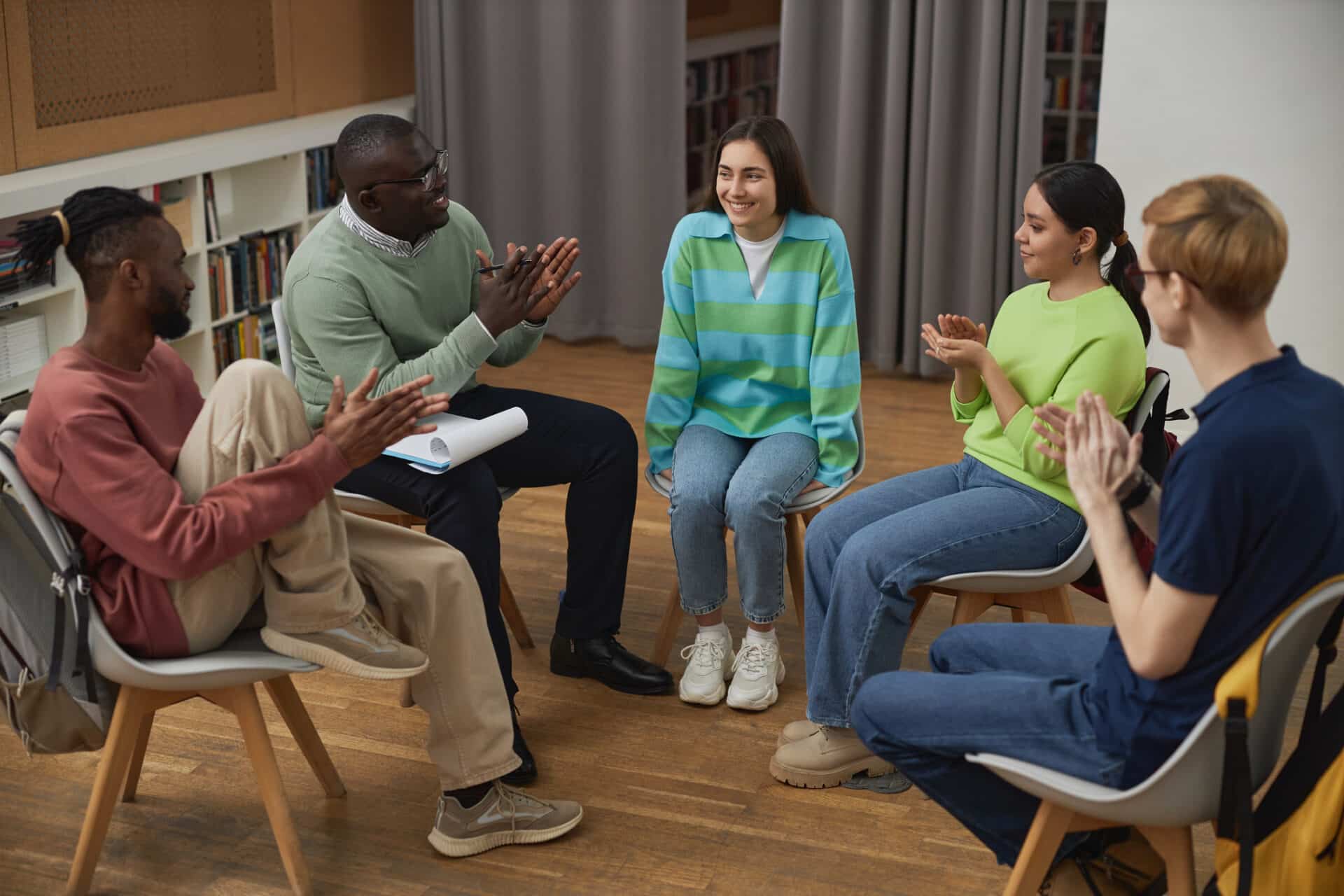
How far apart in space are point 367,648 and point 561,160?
3.66 m

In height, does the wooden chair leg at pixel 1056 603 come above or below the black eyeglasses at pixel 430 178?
below

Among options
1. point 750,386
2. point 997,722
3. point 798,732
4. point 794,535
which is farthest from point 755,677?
point 997,722

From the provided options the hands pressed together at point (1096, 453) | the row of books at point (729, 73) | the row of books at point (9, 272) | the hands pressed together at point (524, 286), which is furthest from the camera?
the row of books at point (729, 73)

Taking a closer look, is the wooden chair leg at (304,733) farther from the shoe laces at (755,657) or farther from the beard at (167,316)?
the shoe laces at (755,657)

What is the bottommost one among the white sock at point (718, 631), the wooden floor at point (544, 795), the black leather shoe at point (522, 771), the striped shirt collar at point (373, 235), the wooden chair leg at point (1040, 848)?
the wooden floor at point (544, 795)

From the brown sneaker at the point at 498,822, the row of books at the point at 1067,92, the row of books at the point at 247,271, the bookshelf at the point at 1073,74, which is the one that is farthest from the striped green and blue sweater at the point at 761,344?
the row of books at the point at 1067,92

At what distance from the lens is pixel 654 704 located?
9.23 ft

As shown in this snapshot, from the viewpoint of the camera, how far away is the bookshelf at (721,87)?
20.0 feet

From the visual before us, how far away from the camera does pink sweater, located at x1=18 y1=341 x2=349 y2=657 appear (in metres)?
1.86

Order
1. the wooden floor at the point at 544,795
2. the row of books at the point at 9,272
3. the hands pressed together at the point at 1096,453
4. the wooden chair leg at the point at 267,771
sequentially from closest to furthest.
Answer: the hands pressed together at the point at 1096,453 → the wooden chair leg at the point at 267,771 → the wooden floor at the point at 544,795 → the row of books at the point at 9,272

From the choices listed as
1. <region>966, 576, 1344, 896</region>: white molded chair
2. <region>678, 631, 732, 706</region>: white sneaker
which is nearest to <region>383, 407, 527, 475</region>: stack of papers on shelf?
<region>678, 631, 732, 706</region>: white sneaker

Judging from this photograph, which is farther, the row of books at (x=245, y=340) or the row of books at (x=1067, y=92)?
the row of books at (x=1067, y=92)

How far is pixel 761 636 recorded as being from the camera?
2.79 m

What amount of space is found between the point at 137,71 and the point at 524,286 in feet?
7.68
